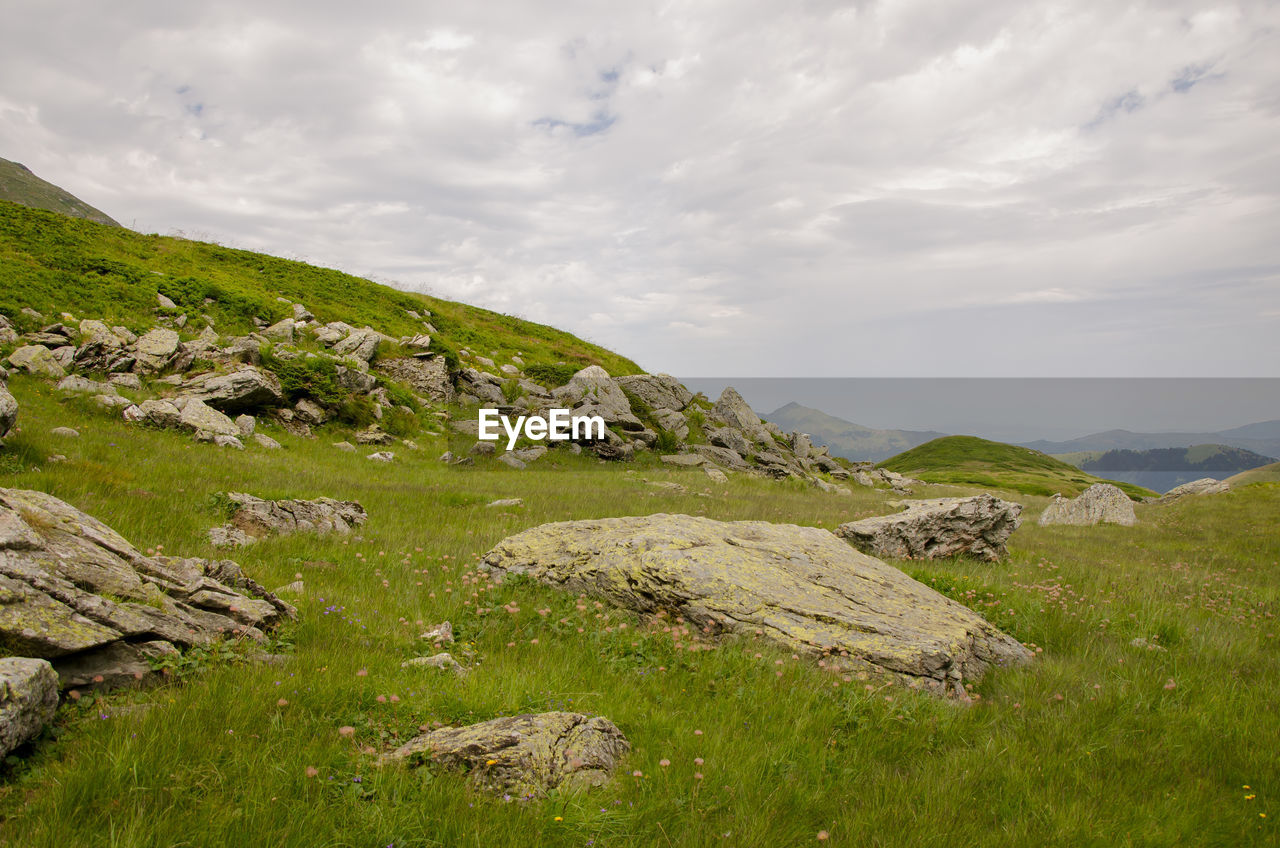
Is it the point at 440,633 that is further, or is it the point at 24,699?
the point at 440,633

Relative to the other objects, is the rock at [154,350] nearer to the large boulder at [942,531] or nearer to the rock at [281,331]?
the rock at [281,331]

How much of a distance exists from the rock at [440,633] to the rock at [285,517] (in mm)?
4890

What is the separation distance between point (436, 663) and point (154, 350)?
89.2 feet

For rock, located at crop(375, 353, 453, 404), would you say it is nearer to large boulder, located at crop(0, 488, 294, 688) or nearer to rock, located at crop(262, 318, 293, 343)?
rock, located at crop(262, 318, 293, 343)

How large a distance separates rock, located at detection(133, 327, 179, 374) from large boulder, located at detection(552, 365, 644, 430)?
18940mm

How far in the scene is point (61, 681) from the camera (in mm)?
4012

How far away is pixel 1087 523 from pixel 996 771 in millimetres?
28195

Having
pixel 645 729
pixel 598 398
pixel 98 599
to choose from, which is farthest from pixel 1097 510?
pixel 98 599

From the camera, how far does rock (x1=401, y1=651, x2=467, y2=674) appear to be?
211 inches

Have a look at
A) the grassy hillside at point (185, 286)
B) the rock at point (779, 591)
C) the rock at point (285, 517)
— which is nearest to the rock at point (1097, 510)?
the rock at point (779, 591)

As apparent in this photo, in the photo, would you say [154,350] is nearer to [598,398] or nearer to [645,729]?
[598,398]

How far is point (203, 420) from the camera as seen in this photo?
67.1 ft

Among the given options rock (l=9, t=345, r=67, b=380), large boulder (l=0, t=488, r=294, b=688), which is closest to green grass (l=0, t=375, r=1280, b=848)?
large boulder (l=0, t=488, r=294, b=688)

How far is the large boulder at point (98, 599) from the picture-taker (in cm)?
409
